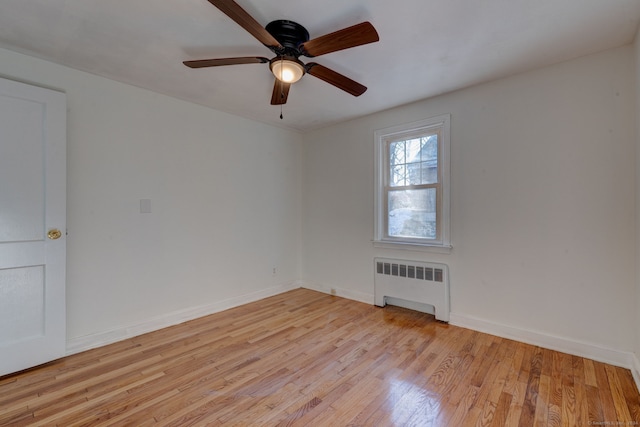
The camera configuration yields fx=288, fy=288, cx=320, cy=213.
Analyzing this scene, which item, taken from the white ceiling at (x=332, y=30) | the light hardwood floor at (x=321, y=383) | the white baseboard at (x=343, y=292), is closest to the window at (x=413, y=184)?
the white ceiling at (x=332, y=30)

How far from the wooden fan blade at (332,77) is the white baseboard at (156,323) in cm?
281

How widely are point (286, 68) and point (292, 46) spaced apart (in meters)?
0.16

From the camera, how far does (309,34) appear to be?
81.7 inches

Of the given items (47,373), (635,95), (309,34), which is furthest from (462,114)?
(47,373)

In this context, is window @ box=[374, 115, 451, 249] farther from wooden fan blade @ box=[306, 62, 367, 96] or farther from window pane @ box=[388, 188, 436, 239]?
wooden fan blade @ box=[306, 62, 367, 96]

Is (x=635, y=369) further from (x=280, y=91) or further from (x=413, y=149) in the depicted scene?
(x=280, y=91)

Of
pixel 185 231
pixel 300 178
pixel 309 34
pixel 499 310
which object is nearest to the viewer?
pixel 309 34

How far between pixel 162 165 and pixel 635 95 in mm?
4164

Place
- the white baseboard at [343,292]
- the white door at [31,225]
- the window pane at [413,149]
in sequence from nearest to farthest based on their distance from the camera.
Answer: the white door at [31,225] → the window pane at [413,149] → the white baseboard at [343,292]

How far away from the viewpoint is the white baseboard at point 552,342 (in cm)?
224

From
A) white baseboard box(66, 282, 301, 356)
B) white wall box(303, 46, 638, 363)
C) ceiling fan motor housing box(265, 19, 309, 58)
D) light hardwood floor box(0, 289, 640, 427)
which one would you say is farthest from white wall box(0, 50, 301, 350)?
white wall box(303, 46, 638, 363)

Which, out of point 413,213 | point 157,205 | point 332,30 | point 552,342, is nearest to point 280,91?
point 332,30

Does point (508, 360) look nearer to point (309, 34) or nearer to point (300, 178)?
point (309, 34)

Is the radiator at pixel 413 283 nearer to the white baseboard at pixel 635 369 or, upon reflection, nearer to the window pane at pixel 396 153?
the window pane at pixel 396 153
